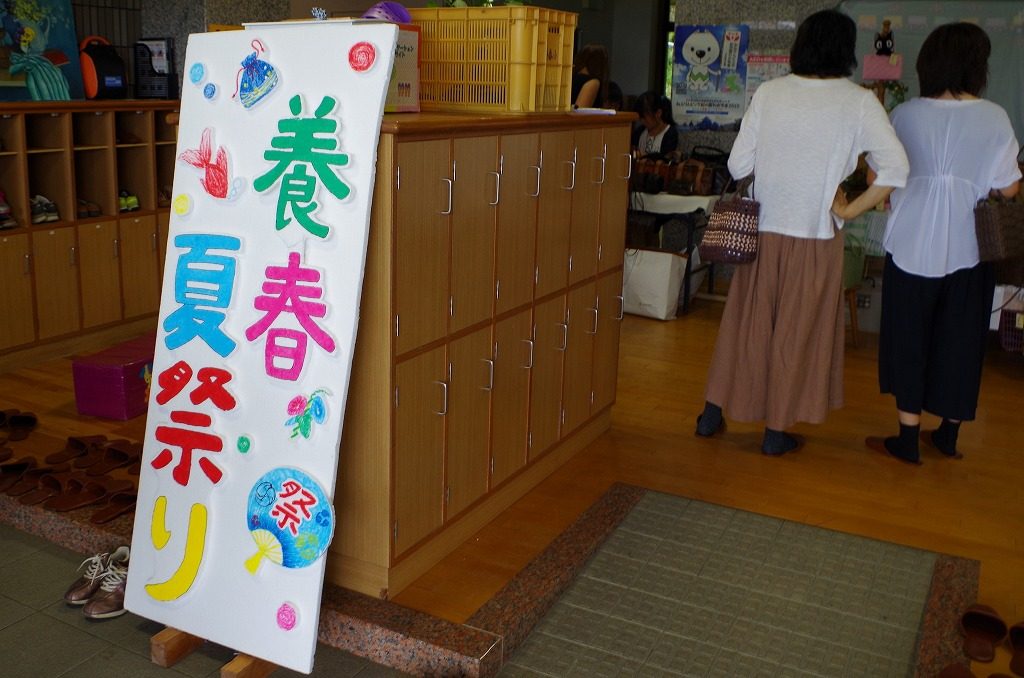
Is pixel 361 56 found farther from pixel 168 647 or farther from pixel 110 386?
pixel 110 386

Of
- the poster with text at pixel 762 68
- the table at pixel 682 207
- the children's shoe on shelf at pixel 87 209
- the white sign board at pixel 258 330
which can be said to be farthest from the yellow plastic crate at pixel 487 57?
the poster with text at pixel 762 68

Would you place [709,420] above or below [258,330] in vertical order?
below

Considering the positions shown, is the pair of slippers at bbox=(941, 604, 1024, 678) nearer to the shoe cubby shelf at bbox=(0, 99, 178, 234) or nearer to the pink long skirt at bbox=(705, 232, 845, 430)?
the pink long skirt at bbox=(705, 232, 845, 430)

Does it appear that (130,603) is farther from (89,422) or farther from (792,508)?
(792,508)

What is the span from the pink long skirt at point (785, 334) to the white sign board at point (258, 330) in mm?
2038

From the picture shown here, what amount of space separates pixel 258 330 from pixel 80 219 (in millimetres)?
3071

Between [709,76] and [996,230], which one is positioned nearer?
[996,230]

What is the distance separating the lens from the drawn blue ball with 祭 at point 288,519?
8.14 ft

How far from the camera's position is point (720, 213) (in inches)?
156

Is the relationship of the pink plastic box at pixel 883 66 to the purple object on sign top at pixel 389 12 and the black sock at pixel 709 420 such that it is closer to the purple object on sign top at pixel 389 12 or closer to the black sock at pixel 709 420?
the black sock at pixel 709 420

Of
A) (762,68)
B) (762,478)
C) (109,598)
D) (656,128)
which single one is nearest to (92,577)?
(109,598)

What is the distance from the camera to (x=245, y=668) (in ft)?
8.21

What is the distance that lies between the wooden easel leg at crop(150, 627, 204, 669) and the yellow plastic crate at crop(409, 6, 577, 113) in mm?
1826

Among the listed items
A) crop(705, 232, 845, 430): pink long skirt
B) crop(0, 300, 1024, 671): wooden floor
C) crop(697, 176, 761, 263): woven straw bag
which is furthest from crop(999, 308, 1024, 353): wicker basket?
crop(697, 176, 761, 263): woven straw bag
